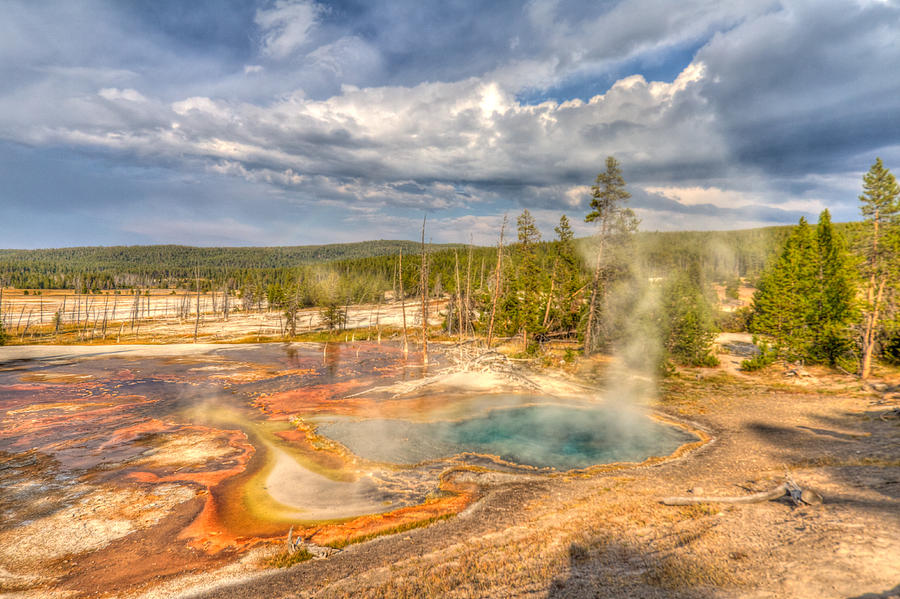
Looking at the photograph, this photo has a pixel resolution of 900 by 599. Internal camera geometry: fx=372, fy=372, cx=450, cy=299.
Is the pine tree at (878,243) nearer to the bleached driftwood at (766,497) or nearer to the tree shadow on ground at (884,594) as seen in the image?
the bleached driftwood at (766,497)

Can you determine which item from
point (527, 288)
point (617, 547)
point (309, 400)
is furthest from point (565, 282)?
point (617, 547)

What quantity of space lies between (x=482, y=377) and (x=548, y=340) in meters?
12.6

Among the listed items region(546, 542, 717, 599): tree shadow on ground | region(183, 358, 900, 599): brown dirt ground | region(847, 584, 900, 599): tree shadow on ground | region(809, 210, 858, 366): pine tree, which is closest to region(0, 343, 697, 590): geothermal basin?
region(183, 358, 900, 599): brown dirt ground

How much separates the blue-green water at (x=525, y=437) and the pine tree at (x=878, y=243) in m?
18.9

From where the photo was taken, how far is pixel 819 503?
10.1 metres

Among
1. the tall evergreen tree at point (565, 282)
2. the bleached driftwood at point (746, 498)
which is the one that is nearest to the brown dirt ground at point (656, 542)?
the bleached driftwood at point (746, 498)

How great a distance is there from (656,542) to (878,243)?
30.6m

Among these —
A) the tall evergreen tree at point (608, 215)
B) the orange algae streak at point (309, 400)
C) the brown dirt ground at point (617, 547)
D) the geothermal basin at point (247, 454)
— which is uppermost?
the tall evergreen tree at point (608, 215)

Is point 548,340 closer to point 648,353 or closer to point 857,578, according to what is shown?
point 648,353

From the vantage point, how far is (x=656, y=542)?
8977 millimetres

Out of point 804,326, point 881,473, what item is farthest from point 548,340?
point 881,473

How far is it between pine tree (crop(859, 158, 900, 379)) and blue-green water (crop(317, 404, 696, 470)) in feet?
61.9

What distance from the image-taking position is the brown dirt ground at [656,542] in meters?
7.16

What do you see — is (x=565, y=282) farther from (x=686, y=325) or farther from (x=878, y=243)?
(x=878, y=243)
